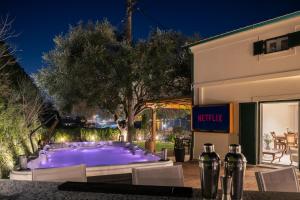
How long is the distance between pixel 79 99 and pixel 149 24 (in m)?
5.02

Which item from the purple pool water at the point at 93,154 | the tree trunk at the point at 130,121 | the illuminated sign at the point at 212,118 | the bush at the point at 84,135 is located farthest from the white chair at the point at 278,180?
the bush at the point at 84,135

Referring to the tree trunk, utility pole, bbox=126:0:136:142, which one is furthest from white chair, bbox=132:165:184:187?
the tree trunk

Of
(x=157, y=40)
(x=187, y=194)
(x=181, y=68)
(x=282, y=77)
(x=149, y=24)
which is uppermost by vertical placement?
(x=149, y=24)

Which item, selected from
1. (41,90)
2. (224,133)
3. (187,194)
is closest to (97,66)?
(41,90)

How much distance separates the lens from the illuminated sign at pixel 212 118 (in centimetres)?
1021

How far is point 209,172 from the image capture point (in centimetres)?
179

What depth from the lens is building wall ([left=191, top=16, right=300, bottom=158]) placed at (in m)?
8.75

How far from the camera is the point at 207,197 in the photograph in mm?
1846

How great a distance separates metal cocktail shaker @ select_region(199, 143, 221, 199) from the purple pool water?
7.93 meters

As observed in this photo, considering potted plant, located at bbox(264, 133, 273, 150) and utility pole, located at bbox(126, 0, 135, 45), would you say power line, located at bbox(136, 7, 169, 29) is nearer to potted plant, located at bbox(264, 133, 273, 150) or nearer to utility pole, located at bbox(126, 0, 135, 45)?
utility pole, located at bbox(126, 0, 135, 45)

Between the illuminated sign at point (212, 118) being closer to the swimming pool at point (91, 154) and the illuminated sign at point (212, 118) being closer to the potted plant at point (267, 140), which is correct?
the swimming pool at point (91, 154)

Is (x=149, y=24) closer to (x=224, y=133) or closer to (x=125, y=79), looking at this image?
(x=125, y=79)

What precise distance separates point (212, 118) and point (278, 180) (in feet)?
25.6

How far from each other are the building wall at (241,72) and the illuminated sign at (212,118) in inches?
9.5
